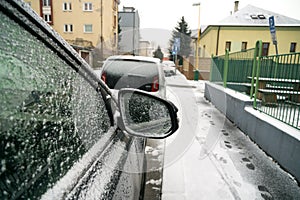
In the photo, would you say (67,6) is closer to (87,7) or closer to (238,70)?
(87,7)

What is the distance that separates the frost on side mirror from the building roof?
2549 cm

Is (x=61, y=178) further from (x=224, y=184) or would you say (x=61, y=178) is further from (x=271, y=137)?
(x=271, y=137)

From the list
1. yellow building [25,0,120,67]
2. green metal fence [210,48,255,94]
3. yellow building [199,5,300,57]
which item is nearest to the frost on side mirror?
green metal fence [210,48,255,94]

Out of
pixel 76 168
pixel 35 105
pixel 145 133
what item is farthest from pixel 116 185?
pixel 35 105

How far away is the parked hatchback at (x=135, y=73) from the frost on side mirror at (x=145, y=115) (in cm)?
416

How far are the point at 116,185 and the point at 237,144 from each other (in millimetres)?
3818

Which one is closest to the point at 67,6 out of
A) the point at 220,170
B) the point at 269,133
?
the point at 269,133

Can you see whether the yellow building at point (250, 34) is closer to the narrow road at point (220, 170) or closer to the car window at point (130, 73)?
the car window at point (130, 73)

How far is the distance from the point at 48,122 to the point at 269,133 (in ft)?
12.5

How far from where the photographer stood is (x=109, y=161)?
3.73ft

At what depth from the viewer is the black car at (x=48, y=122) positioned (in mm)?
627

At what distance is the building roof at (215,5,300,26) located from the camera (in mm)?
24373

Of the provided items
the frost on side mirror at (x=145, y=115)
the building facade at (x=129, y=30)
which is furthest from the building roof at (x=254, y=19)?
the frost on side mirror at (x=145, y=115)

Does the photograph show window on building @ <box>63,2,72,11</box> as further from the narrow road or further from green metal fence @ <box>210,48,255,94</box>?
the narrow road
